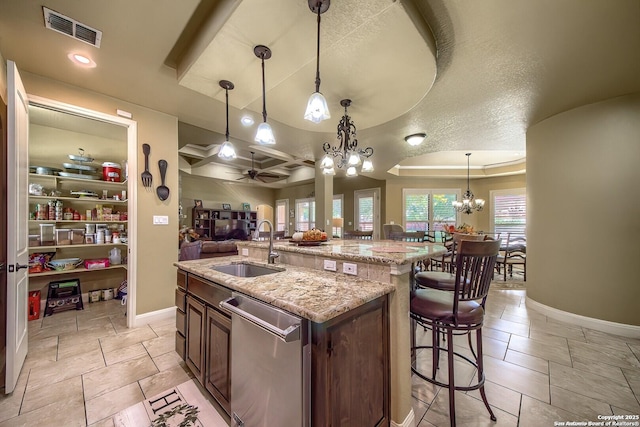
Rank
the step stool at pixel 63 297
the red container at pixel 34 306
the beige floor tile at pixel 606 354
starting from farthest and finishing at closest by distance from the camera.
→ the step stool at pixel 63 297
the red container at pixel 34 306
the beige floor tile at pixel 606 354

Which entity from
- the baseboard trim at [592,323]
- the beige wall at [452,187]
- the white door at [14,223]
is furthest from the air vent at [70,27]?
the beige wall at [452,187]

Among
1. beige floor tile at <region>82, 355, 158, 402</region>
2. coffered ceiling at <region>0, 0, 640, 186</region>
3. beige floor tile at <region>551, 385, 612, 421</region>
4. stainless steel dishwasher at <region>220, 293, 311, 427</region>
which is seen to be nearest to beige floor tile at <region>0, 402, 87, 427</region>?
beige floor tile at <region>82, 355, 158, 402</region>

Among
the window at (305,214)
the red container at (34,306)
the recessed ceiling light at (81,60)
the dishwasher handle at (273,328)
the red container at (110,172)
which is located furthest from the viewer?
the window at (305,214)

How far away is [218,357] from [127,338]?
179 centimetres

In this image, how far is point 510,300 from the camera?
3822 millimetres

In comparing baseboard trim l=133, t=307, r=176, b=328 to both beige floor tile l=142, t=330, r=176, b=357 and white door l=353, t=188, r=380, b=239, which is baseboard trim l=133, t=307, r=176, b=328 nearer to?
beige floor tile l=142, t=330, r=176, b=357

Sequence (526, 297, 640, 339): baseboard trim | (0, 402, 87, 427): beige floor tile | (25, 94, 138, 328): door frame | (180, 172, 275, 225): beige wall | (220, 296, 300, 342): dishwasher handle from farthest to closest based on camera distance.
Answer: (180, 172, 275, 225): beige wall → (25, 94, 138, 328): door frame → (526, 297, 640, 339): baseboard trim → (0, 402, 87, 427): beige floor tile → (220, 296, 300, 342): dishwasher handle

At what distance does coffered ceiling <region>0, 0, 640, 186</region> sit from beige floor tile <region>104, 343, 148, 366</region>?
2587mm

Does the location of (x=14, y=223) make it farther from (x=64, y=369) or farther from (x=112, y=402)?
(x=112, y=402)

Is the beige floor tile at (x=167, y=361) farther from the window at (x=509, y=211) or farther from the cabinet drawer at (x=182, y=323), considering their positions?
the window at (x=509, y=211)

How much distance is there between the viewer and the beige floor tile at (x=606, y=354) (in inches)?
84.4

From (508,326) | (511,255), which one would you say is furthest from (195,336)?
(511,255)

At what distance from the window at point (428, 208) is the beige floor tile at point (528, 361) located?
578cm

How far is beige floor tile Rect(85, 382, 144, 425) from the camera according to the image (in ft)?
5.23
